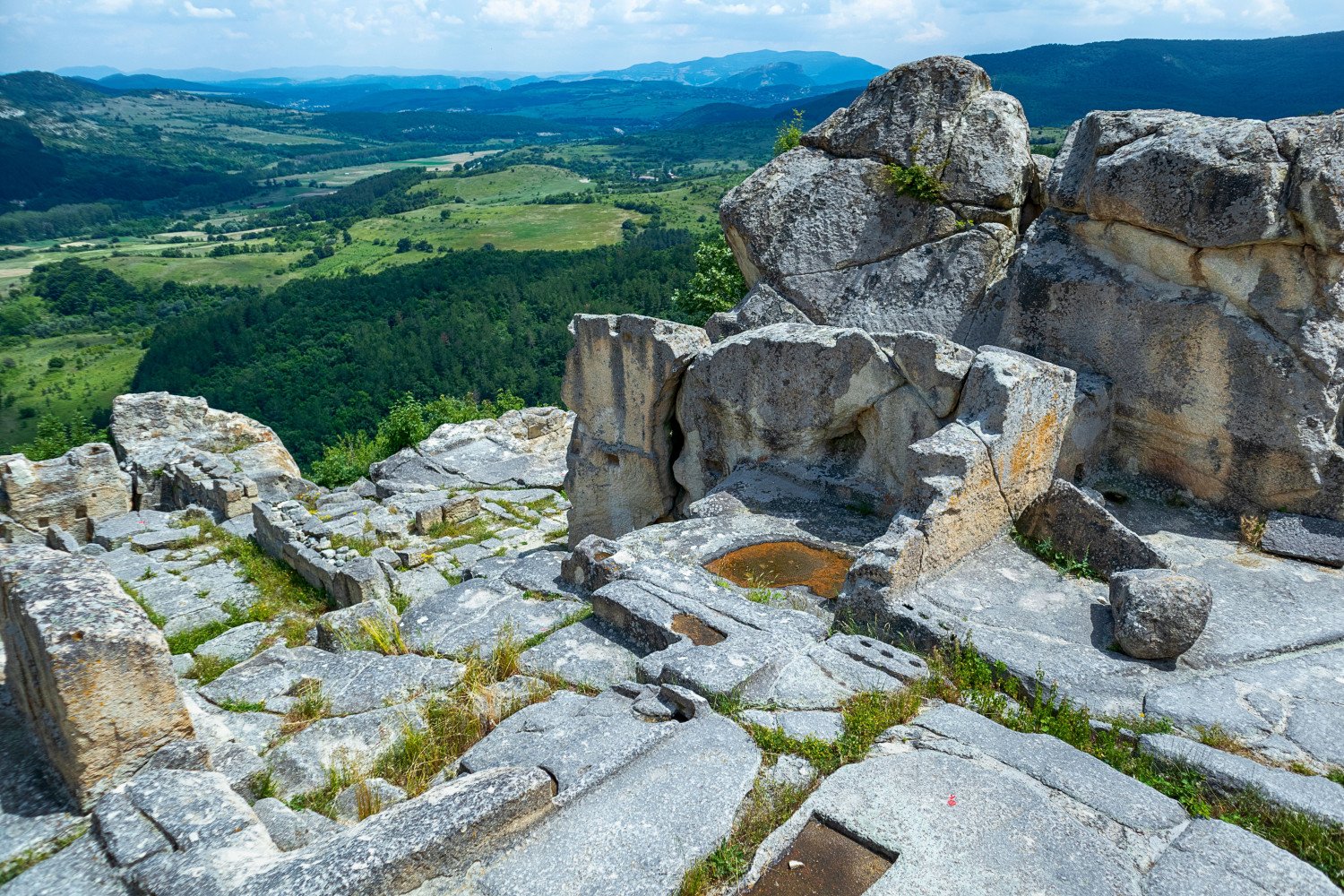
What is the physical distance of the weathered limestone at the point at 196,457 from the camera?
15383 millimetres

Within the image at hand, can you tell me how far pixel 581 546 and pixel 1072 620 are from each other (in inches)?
166

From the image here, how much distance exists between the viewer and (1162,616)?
579cm

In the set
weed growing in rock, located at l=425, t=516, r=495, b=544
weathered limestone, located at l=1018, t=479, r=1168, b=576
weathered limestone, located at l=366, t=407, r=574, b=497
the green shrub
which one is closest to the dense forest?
the green shrub

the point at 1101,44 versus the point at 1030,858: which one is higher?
the point at 1101,44

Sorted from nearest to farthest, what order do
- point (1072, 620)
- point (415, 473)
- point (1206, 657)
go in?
1. point (1206, 657)
2. point (1072, 620)
3. point (415, 473)

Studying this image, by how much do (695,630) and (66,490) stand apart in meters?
13.4

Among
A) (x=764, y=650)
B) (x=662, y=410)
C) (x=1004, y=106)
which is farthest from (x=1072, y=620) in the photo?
(x=1004, y=106)

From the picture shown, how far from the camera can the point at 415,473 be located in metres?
18.0

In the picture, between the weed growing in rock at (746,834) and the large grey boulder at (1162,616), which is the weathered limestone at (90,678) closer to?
the weed growing in rock at (746,834)

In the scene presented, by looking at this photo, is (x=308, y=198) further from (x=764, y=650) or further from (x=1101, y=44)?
(x=764, y=650)

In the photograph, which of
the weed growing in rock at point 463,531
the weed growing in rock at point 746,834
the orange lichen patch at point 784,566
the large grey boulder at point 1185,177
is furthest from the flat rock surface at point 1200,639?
the weed growing in rock at point 463,531

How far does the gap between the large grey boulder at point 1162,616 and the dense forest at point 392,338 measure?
36.6 metres

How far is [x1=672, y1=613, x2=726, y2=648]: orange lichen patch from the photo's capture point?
258 inches

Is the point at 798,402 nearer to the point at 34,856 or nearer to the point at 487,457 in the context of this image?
the point at 34,856
